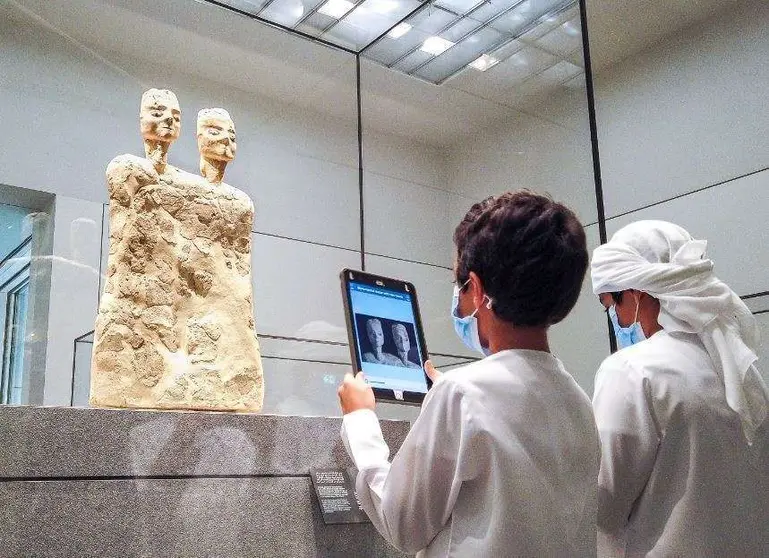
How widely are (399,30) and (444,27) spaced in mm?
216

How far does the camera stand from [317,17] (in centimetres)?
375

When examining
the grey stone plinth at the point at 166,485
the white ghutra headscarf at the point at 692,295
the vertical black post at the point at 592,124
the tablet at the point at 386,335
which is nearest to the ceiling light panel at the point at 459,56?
the vertical black post at the point at 592,124

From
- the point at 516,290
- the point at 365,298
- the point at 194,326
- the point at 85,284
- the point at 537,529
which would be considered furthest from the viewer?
the point at 85,284

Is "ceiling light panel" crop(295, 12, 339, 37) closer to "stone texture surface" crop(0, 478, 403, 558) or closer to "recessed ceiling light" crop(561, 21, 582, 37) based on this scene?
"recessed ceiling light" crop(561, 21, 582, 37)

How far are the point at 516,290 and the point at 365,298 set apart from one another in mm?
780

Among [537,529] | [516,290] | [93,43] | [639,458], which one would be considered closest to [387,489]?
[537,529]

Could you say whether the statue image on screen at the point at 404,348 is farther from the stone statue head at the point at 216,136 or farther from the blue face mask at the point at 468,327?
the stone statue head at the point at 216,136

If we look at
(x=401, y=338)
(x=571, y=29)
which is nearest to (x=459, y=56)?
(x=571, y=29)

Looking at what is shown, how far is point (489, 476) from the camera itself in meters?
1.29

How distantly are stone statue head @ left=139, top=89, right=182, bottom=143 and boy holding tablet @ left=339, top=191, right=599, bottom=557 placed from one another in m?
1.45

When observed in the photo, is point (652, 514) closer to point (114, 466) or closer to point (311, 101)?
point (114, 466)

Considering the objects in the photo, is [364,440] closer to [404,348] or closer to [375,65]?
[404,348]

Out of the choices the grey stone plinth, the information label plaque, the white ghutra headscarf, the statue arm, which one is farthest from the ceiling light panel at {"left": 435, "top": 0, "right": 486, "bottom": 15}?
the information label plaque

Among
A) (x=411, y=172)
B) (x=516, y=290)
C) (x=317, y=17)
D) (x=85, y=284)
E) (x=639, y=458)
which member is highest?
(x=317, y=17)
